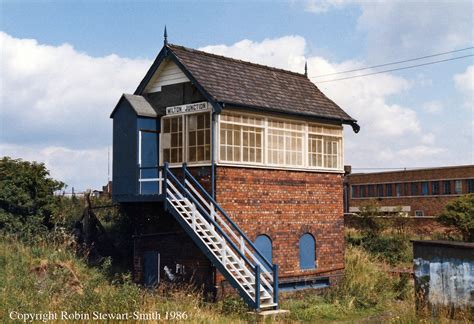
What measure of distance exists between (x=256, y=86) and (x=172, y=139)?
3.33m

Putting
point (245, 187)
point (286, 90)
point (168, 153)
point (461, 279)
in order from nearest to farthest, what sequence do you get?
point (461, 279)
point (245, 187)
point (168, 153)
point (286, 90)

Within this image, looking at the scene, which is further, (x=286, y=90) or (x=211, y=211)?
(x=286, y=90)

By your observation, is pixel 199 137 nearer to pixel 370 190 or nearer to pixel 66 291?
pixel 66 291

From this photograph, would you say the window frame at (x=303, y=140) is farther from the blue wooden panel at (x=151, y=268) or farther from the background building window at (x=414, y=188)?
the background building window at (x=414, y=188)

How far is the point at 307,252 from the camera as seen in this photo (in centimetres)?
2097

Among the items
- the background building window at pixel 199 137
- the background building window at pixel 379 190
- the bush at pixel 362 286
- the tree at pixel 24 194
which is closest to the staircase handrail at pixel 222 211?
the background building window at pixel 199 137

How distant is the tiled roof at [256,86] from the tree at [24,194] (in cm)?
823

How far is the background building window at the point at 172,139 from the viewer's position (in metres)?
20.1

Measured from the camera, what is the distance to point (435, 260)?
47.5 feet

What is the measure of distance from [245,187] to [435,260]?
6.58m

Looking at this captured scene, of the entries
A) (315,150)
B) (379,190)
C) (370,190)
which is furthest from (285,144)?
(370,190)

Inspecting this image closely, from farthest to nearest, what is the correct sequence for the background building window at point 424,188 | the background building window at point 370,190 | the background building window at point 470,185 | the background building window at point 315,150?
the background building window at point 370,190 < the background building window at point 424,188 < the background building window at point 470,185 < the background building window at point 315,150

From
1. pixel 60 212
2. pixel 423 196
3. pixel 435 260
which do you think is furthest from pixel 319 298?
pixel 423 196

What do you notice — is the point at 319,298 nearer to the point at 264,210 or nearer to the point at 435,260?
the point at 264,210
